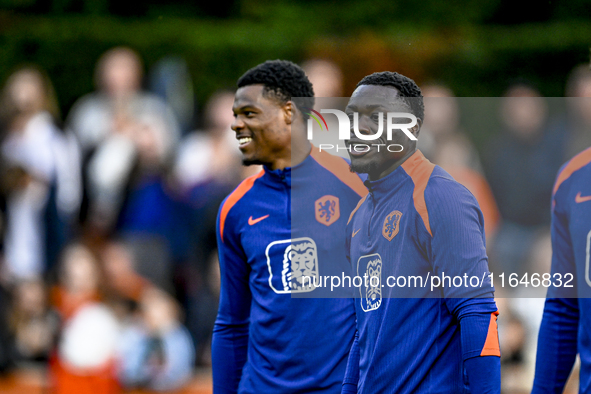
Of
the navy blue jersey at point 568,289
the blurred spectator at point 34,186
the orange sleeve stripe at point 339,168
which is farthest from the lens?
the blurred spectator at point 34,186

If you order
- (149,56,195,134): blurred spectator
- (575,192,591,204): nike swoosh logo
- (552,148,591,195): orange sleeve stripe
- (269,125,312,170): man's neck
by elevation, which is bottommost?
(575,192,591,204): nike swoosh logo

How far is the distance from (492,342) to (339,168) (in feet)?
4.02

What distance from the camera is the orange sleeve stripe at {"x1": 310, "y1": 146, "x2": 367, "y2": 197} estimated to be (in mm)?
3424

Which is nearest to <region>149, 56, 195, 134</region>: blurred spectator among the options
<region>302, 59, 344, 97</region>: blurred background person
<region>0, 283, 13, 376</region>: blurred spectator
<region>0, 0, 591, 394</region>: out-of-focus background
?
<region>0, 0, 591, 394</region>: out-of-focus background

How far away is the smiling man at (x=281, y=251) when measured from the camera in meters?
3.45

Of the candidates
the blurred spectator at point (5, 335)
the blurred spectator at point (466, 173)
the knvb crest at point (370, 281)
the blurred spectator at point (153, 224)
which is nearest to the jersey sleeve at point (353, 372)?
the knvb crest at point (370, 281)

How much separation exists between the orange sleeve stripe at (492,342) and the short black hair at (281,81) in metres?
1.43

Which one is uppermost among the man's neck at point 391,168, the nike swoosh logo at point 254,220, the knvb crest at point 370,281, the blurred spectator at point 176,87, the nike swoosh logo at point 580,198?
the blurred spectator at point 176,87

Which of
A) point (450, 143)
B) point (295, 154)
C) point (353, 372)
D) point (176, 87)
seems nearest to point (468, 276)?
point (353, 372)

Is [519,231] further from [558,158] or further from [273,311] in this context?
[273,311]

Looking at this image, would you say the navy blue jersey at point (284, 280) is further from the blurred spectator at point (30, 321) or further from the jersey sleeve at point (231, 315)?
the blurred spectator at point (30, 321)

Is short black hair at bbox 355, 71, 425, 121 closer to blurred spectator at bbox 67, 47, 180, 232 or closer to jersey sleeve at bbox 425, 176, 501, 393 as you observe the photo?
jersey sleeve at bbox 425, 176, 501, 393

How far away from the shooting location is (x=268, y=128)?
11.8 feet

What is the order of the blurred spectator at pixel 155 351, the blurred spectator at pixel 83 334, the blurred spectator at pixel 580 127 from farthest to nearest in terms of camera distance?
the blurred spectator at pixel 155 351
the blurred spectator at pixel 83 334
the blurred spectator at pixel 580 127
